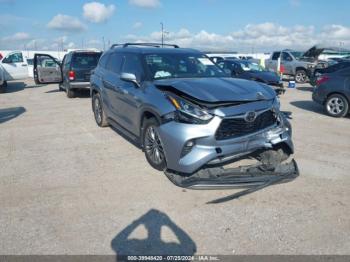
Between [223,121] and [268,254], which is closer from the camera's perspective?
[268,254]

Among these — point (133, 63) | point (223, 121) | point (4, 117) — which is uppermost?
point (133, 63)

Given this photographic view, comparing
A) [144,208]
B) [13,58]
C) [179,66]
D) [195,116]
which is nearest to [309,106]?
[179,66]

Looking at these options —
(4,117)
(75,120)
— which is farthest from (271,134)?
(4,117)

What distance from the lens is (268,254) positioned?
3.06 metres

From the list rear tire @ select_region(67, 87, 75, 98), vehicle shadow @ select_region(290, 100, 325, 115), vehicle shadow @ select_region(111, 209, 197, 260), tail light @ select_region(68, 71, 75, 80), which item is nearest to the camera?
vehicle shadow @ select_region(111, 209, 197, 260)

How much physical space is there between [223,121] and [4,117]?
798 centimetres

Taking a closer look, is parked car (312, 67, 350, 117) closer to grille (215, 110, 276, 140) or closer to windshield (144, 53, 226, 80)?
windshield (144, 53, 226, 80)

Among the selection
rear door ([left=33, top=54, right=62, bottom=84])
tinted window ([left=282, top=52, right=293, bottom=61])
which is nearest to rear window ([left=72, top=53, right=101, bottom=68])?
rear door ([left=33, top=54, right=62, bottom=84])

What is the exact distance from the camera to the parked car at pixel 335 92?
30.1 ft

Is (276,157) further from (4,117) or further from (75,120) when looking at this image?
(4,117)

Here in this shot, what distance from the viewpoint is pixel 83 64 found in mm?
13180

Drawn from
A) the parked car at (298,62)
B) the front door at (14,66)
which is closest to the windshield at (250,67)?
the parked car at (298,62)

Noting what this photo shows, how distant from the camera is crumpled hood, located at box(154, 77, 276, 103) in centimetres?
428

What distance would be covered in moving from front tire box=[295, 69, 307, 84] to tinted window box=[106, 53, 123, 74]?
624 inches
